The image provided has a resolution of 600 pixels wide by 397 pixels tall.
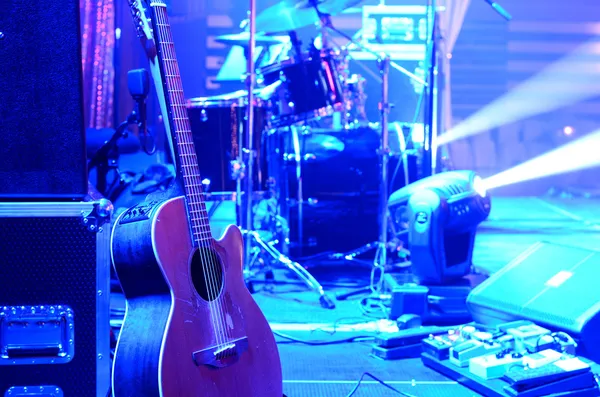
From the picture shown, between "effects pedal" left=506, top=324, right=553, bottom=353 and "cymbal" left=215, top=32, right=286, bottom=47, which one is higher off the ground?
"cymbal" left=215, top=32, right=286, bottom=47

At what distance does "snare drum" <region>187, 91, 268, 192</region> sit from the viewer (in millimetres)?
4676

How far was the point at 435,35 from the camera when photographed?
→ 402 cm

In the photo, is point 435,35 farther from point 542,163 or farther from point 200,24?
point 542,163

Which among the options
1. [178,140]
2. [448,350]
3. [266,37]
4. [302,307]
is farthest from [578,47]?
[178,140]

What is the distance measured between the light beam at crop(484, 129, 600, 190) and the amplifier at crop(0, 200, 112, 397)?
30.0 ft

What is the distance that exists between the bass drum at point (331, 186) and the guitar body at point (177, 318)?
9.47ft

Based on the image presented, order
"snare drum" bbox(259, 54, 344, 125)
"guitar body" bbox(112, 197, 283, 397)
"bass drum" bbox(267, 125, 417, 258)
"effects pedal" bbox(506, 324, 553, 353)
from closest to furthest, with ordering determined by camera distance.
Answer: "guitar body" bbox(112, 197, 283, 397), "effects pedal" bbox(506, 324, 553, 353), "snare drum" bbox(259, 54, 344, 125), "bass drum" bbox(267, 125, 417, 258)

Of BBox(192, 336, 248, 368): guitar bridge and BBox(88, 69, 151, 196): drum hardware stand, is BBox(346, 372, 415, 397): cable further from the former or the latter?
BBox(88, 69, 151, 196): drum hardware stand

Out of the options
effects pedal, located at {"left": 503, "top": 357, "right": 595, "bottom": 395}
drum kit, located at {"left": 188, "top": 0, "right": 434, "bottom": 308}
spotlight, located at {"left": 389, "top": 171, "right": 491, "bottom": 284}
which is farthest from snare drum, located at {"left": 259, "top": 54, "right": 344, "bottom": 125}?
effects pedal, located at {"left": 503, "top": 357, "right": 595, "bottom": 395}

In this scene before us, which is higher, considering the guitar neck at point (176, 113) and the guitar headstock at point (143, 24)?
the guitar headstock at point (143, 24)

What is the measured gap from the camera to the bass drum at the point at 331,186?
5.02 m

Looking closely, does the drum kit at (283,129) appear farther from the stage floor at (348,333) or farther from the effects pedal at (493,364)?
the effects pedal at (493,364)

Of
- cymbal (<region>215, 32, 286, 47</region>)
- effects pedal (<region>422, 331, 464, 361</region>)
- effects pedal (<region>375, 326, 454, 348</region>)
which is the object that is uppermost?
cymbal (<region>215, 32, 286, 47</region>)

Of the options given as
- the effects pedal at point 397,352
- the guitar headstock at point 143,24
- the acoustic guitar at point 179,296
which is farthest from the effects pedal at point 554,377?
the guitar headstock at point 143,24
